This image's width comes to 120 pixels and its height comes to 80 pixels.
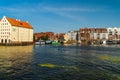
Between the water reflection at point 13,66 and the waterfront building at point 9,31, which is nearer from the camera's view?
the water reflection at point 13,66

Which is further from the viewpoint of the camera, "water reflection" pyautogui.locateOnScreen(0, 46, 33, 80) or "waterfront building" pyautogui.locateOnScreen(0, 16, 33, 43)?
"waterfront building" pyautogui.locateOnScreen(0, 16, 33, 43)

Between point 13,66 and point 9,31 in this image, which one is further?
point 9,31

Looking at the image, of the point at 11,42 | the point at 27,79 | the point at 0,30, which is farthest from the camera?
the point at 0,30

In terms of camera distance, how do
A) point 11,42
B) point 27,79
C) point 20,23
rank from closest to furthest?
point 27,79 → point 11,42 → point 20,23

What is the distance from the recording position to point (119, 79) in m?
31.8

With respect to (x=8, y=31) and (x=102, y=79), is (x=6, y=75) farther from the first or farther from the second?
(x=8, y=31)

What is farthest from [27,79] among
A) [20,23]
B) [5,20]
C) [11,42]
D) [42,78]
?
[20,23]

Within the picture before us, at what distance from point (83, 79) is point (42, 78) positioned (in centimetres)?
579

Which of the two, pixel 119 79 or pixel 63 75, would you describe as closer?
pixel 119 79

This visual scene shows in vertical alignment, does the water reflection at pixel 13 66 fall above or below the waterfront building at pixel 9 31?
below

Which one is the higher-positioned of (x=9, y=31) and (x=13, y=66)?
(x=9, y=31)

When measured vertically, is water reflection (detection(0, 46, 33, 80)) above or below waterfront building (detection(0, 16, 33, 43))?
below

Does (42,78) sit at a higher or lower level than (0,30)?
lower

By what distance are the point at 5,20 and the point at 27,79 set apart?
156 meters
